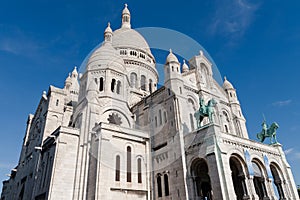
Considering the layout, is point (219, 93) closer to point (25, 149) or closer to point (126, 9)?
point (25, 149)

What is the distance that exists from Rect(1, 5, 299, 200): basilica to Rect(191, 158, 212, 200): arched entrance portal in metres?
0.11

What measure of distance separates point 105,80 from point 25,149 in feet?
58.1

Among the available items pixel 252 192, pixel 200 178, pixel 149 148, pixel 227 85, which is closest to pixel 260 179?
pixel 252 192

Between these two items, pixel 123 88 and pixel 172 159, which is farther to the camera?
pixel 123 88

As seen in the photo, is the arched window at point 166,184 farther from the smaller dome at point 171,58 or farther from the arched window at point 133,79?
the arched window at point 133,79

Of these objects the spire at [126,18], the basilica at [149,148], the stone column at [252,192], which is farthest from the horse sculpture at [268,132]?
the spire at [126,18]

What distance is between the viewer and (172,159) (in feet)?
81.1

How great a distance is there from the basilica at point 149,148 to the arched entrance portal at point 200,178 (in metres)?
0.11

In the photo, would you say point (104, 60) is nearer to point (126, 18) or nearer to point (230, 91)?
point (230, 91)

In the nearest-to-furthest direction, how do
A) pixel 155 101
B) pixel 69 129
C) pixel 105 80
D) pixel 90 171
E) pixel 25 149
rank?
pixel 90 171, pixel 69 129, pixel 155 101, pixel 105 80, pixel 25 149

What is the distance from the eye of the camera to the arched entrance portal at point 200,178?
22.6 meters

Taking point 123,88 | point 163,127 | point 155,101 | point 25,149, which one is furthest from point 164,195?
point 25,149

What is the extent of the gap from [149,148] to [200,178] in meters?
6.99

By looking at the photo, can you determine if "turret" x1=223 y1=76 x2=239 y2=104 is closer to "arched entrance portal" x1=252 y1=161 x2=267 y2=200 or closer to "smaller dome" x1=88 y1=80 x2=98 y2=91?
"arched entrance portal" x1=252 y1=161 x2=267 y2=200
